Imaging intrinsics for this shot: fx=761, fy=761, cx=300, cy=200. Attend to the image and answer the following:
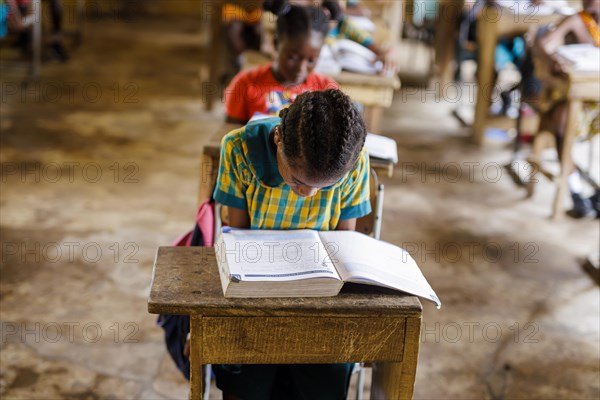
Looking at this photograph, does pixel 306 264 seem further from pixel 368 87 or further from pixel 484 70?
pixel 484 70

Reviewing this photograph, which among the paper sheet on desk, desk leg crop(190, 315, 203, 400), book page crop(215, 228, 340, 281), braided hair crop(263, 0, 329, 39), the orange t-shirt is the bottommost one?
desk leg crop(190, 315, 203, 400)

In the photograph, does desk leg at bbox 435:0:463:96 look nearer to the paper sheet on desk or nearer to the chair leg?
the chair leg

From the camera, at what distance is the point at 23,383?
244cm

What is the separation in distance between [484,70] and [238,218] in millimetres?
3844

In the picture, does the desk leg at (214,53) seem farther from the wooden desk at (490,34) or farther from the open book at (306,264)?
the open book at (306,264)

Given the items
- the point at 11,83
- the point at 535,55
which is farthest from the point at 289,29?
the point at 11,83

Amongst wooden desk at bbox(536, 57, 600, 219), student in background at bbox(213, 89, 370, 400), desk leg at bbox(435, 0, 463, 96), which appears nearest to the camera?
student in background at bbox(213, 89, 370, 400)

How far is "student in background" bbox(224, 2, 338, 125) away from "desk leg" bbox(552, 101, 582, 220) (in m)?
1.60

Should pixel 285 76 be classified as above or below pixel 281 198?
above

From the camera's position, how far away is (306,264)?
1.60m

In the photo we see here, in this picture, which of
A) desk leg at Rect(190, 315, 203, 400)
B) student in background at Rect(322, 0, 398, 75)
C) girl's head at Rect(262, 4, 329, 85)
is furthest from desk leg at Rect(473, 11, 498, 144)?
desk leg at Rect(190, 315, 203, 400)

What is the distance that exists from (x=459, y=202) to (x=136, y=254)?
1.90 meters

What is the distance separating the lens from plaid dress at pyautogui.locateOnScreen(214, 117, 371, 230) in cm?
184

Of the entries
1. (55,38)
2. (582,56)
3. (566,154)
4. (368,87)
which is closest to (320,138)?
(368,87)
